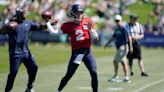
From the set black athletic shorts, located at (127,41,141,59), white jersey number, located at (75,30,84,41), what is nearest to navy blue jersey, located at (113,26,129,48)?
black athletic shorts, located at (127,41,141,59)

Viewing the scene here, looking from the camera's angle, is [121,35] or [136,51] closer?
[121,35]

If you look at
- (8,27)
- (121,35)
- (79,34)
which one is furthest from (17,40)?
(121,35)

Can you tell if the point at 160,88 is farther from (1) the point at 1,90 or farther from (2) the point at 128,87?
(1) the point at 1,90

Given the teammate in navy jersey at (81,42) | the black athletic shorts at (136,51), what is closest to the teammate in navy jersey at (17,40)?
the teammate in navy jersey at (81,42)

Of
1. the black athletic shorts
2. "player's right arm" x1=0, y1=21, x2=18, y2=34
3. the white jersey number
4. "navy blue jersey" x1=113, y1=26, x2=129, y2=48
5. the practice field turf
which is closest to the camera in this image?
"player's right arm" x1=0, y1=21, x2=18, y2=34

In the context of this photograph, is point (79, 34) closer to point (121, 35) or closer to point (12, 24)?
point (12, 24)

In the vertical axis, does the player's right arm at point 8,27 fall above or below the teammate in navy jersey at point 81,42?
above

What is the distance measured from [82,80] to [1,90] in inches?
161

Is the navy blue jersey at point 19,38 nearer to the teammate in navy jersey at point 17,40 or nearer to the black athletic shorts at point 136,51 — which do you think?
the teammate in navy jersey at point 17,40

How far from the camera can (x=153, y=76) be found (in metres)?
20.4

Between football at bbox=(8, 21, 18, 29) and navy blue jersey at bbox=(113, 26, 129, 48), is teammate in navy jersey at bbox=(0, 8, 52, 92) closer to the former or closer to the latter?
football at bbox=(8, 21, 18, 29)

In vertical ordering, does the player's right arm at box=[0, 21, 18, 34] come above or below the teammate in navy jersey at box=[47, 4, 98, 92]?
above

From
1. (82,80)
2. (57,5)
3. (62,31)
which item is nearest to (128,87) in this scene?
(82,80)

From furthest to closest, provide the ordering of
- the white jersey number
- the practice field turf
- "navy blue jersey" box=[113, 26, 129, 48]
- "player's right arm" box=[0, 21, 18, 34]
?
"navy blue jersey" box=[113, 26, 129, 48]
the practice field turf
the white jersey number
"player's right arm" box=[0, 21, 18, 34]
